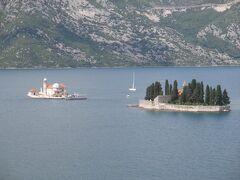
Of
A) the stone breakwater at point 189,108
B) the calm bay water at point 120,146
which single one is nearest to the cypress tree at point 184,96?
the stone breakwater at point 189,108

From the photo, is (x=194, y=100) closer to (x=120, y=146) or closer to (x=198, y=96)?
(x=198, y=96)

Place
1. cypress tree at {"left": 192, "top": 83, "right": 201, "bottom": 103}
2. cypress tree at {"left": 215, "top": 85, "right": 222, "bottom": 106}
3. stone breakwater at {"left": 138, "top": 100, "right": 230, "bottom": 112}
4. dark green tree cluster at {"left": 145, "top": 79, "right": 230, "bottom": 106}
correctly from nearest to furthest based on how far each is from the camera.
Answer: cypress tree at {"left": 215, "top": 85, "right": 222, "bottom": 106} < stone breakwater at {"left": 138, "top": 100, "right": 230, "bottom": 112} < dark green tree cluster at {"left": 145, "top": 79, "right": 230, "bottom": 106} < cypress tree at {"left": 192, "top": 83, "right": 201, "bottom": 103}

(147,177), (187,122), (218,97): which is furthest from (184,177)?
(218,97)

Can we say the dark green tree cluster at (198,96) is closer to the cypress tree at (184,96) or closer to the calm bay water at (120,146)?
the cypress tree at (184,96)

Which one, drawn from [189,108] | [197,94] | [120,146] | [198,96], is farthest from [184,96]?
[120,146]

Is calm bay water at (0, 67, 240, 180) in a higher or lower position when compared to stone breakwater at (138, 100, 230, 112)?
lower

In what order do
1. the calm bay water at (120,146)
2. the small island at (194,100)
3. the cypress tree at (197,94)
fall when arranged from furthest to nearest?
the cypress tree at (197,94) → the small island at (194,100) → the calm bay water at (120,146)

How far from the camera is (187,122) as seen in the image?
17188 centimetres

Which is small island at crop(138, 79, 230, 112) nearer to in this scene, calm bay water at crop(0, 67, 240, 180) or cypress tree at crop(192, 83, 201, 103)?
cypress tree at crop(192, 83, 201, 103)

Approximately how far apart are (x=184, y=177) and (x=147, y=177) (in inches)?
179

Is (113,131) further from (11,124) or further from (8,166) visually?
(8,166)

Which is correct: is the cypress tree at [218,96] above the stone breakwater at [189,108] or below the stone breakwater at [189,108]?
above

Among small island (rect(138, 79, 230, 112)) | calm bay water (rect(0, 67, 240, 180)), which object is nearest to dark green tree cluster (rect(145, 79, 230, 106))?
small island (rect(138, 79, 230, 112))

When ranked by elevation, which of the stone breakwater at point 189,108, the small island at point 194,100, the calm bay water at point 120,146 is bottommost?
the calm bay water at point 120,146
